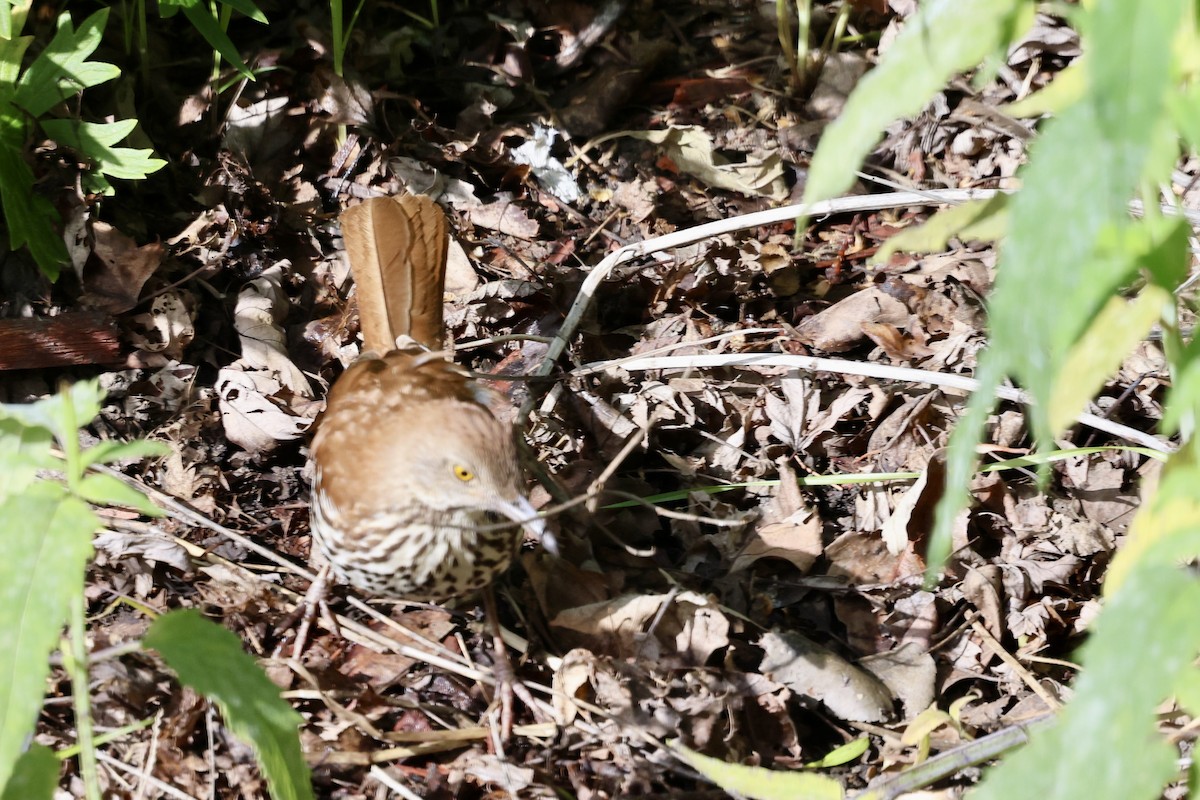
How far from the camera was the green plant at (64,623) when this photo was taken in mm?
1566

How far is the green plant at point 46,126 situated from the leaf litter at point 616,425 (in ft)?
0.83

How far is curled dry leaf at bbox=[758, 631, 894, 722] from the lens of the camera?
3021 mm

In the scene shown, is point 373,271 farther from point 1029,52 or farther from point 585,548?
point 1029,52

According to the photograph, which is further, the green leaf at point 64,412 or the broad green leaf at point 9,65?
the broad green leaf at point 9,65

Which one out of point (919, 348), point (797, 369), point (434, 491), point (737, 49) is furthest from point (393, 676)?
point (737, 49)

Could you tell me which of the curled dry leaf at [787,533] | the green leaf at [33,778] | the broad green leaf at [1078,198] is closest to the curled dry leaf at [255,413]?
the curled dry leaf at [787,533]

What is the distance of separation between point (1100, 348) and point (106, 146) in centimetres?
330

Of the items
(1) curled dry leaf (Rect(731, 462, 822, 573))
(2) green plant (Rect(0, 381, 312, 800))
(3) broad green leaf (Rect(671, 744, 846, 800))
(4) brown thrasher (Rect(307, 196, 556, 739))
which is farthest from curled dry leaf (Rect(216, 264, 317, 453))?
(3) broad green leaf (Rect(671, 744, 846, 800))

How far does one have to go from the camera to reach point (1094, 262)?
1.23 meters

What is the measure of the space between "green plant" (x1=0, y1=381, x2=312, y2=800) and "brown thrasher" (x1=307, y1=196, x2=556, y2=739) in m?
0.87

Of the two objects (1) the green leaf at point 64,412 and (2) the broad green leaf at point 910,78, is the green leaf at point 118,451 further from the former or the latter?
(2) the broad green leaf at point 910,78

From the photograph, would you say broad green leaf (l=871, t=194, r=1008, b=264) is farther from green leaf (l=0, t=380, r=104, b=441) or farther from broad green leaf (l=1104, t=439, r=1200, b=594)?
green leaf (l=0, t=380, r=104, b=441)

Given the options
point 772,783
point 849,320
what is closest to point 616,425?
point 849,320

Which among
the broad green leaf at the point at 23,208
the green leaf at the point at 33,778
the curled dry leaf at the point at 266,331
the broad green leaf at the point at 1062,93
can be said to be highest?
the broad green leaf at the point at 1062,93
